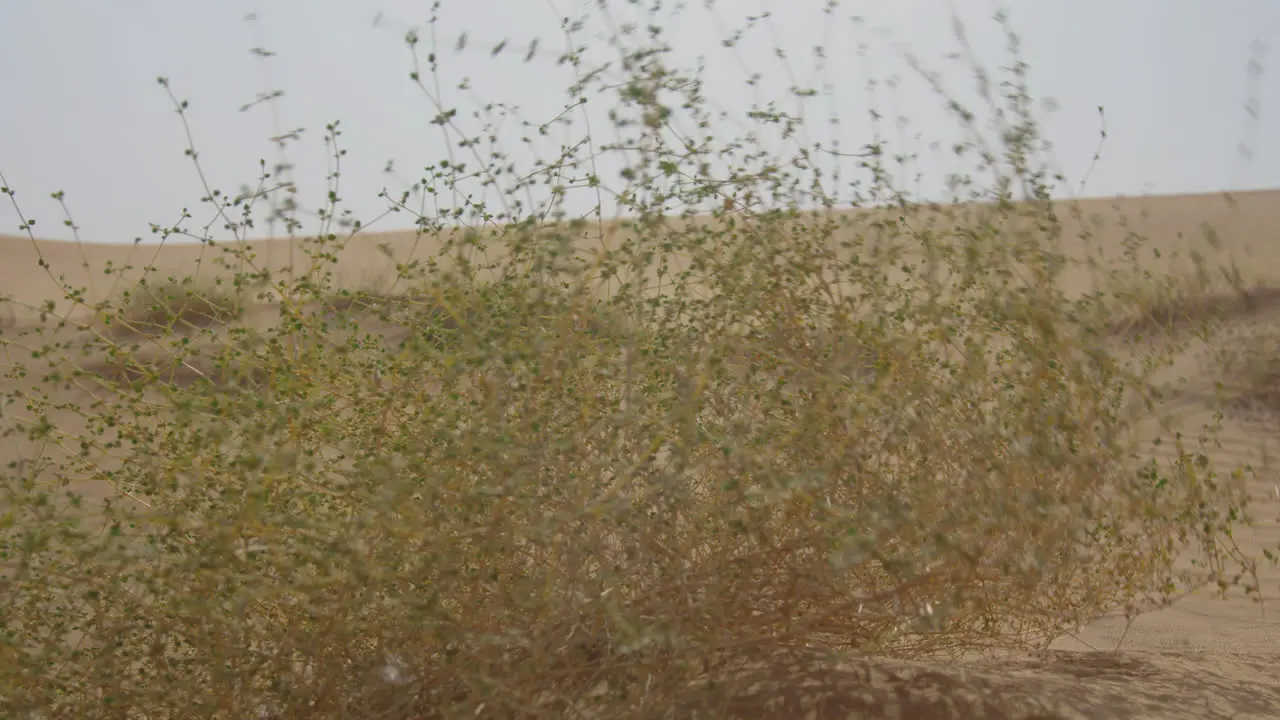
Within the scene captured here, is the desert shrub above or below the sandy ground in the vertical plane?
above

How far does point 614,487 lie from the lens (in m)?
2.33

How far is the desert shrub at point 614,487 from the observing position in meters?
2.48

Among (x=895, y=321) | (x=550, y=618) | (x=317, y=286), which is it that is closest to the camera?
(x=550, y=618)

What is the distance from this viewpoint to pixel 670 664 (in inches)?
102

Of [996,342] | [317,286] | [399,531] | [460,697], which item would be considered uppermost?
[317,286]

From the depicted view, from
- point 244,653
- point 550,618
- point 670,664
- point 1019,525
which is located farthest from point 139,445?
point 1019,525

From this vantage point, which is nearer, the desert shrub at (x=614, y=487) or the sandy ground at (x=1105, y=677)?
the desert shrub at (x=614, y=487)

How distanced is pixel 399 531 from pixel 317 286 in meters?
1.22

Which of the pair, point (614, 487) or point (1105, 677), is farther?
point (1105, 677)

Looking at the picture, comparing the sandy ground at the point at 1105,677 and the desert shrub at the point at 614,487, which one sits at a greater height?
the desert shrub at the point at 614,487

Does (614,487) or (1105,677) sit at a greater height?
(614,487)

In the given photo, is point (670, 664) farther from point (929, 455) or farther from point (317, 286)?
point (317, 286)

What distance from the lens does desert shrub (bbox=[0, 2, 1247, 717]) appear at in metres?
2.48

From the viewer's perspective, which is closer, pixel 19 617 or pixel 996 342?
pixel 19 617
